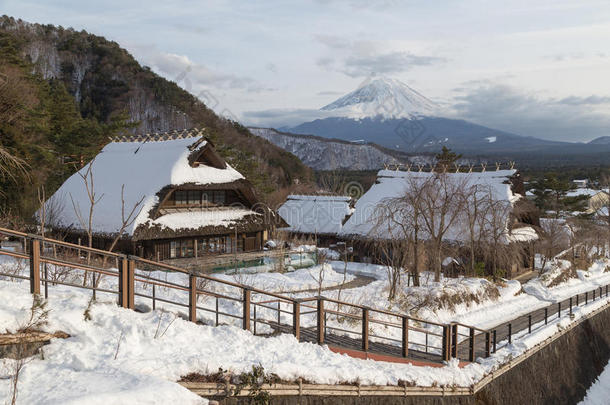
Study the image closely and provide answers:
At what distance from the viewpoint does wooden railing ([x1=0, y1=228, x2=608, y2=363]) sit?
7.43 meters

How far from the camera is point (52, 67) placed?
8081cm

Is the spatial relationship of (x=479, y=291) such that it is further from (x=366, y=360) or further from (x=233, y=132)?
(x=233, y=132)

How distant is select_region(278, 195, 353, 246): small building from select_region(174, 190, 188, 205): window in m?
10.8

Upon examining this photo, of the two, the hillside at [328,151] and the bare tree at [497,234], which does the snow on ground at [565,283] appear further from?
the hillside at [328,151]

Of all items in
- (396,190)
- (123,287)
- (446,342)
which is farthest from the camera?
(396,190)

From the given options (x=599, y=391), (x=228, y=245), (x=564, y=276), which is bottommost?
(x=599, y=391)

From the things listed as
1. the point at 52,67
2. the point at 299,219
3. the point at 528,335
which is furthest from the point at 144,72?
the point at 528,335

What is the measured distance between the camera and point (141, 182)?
1008 inches

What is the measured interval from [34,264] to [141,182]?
19.6 metres

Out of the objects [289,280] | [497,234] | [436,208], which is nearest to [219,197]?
[289,280]

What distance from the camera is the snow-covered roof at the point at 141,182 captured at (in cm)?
2420

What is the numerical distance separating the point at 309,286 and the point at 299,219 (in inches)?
757

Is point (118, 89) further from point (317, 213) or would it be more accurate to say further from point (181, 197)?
point (181, 197)

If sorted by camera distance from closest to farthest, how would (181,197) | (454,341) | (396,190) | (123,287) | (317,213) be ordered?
1. (123,287)
2. (454,341)
3. (181,197)
4. (396,190)
5. (317,213)
